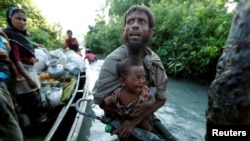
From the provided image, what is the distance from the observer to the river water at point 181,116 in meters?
4.48

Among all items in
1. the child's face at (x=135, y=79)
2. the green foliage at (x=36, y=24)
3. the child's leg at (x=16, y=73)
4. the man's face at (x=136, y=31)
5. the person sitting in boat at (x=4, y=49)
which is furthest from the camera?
the green foliage at (x=36, y=24)

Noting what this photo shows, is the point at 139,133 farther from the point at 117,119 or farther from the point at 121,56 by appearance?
the point at 121,56

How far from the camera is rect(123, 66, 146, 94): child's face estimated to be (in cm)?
201

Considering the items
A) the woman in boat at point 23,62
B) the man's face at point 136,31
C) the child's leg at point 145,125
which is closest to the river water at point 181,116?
the woman in boat at point 23,62

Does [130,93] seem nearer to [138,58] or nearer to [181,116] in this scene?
[138,58]

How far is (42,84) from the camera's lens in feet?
13.9

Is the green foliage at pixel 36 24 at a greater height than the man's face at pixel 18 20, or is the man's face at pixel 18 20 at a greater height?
the green foliage at pixel 36 24

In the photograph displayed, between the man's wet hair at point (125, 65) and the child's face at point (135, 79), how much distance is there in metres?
0.03

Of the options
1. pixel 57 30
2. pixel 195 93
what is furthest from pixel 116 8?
pixel 195 93

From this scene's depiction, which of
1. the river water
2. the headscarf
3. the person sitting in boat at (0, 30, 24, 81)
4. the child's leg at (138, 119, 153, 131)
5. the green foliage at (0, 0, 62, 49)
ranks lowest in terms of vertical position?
the river water

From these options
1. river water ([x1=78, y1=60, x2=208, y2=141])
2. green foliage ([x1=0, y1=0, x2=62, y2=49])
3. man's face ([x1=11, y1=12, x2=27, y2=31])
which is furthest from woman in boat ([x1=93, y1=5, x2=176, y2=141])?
green foliage ([x1=0, y1=0, x2=62, y2=49])

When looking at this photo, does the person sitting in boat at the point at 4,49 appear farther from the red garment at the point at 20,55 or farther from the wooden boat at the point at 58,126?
the wooden boat at the point at 58,126

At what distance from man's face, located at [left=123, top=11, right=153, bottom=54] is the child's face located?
223mm

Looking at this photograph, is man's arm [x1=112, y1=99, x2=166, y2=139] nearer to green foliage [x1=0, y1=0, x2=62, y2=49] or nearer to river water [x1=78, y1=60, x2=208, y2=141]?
river water [x1=78, y1=60, x2=208, y2=141]
